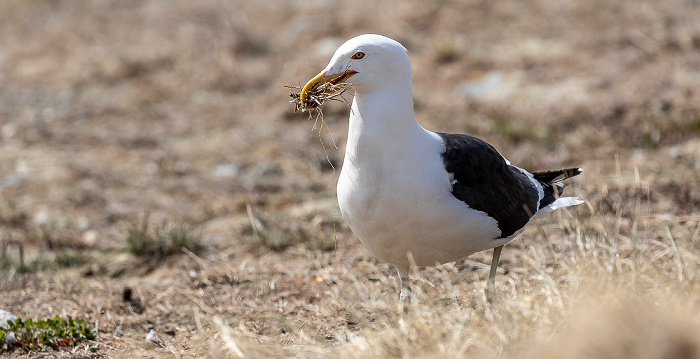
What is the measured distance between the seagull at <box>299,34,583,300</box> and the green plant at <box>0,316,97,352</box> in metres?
1.71

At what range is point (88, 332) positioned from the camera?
480cm

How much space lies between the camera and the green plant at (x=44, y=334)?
184 inches

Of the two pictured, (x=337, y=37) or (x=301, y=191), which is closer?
(x=301, y=191)

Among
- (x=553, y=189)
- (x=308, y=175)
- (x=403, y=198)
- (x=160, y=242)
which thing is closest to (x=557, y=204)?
(x=553, y=189)

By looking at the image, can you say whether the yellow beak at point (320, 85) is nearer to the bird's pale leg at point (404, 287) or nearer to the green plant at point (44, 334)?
the bird's pale leg at point (404, 287)

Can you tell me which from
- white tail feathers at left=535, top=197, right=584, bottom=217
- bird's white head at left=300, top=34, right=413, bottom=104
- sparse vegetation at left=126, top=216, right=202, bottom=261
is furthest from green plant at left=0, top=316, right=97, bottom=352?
white tail feathers at left=535, top=197, right=584, bottom=217

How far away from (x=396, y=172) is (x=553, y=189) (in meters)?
1.62

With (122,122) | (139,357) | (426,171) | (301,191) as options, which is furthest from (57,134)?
(426,171)

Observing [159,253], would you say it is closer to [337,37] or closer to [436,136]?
[436,136]

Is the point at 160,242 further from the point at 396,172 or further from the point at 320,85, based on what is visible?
the point at 396,172

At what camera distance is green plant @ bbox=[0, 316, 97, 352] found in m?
4.68

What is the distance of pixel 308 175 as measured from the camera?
805cm

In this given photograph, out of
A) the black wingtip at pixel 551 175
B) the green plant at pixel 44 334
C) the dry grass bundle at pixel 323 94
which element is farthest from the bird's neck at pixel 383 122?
the green plant at pixel 44 334

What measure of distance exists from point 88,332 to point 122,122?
5.54 meters
